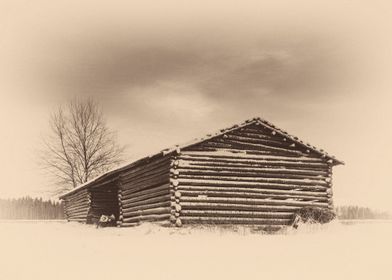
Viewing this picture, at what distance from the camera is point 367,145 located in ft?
48.1

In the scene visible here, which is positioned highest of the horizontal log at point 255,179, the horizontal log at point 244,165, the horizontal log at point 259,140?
the horizontal log at point 259,140

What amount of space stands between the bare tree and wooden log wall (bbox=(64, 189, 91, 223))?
1477 millimetres

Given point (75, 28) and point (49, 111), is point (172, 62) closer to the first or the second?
point (75, 28)

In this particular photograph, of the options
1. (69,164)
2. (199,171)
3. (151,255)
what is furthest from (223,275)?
(69,164)

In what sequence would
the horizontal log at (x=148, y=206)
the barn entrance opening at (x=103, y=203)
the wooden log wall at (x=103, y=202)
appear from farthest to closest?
the wooden log wall at (x=103, y=202), the barn entrance opening at (x=103, y=203), the horizontal log at (x=148, y=206)

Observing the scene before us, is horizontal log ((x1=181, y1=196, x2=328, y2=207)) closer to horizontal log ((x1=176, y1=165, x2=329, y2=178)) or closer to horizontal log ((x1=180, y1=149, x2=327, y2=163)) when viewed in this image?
horizontal log ((x1=176, y1=165, x2=329, y2=178))

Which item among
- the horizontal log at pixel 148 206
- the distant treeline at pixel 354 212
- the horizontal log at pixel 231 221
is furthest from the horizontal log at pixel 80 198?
the distant treeline at pixel 354 212

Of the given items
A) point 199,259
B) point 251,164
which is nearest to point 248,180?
point 251,164

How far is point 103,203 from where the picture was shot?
101 ft

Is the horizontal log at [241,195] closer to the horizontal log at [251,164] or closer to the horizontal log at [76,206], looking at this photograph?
the horizontal log at [251,164]

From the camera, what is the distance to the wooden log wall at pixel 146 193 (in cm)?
1992

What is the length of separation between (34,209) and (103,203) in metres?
21.4

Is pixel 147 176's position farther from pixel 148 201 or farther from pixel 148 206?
pixel 148 206

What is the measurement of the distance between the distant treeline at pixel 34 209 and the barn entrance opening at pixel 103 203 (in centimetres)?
1898
